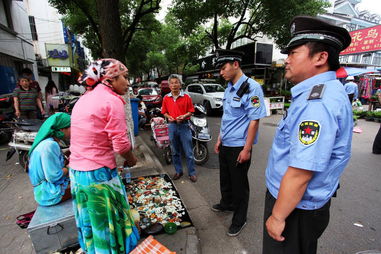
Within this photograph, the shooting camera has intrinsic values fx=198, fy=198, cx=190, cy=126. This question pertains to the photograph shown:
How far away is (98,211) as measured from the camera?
1551 mm

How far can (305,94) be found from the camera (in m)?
1.10

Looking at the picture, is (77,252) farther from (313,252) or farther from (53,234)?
(313,252)

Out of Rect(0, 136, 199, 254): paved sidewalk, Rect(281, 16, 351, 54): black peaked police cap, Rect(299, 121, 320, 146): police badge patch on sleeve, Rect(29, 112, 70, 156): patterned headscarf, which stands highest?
Rect(281, 16, 351, 54): black peaked police cap

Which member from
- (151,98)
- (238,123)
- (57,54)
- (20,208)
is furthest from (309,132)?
(57,54)

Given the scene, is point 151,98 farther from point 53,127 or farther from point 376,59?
point 376,59

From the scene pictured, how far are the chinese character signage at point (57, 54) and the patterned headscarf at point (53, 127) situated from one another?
67.7 ft

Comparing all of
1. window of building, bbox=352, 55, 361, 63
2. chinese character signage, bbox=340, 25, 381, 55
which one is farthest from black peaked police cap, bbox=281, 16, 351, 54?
window of building, bbox=352, 55, 361, 63

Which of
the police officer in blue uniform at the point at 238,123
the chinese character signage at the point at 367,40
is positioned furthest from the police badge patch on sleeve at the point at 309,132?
the chinese character signage at the point at 367,40

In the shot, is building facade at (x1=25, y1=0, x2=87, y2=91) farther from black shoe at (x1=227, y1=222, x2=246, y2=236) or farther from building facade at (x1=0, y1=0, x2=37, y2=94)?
black shoe at (x1=227, y1=222, x2=246, y2=236)

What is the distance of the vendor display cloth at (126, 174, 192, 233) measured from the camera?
8.54 feet

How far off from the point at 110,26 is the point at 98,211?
11.6 ft

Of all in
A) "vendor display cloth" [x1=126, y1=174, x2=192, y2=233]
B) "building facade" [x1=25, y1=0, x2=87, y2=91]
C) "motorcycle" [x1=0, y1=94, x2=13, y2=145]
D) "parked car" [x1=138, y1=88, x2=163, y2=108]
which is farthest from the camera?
Result: "building facade" [x1=25, y1=0, x2=87, y2=91]

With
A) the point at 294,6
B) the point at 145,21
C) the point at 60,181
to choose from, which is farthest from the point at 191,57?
the point at 60,181

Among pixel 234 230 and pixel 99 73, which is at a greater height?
pixel 99 73
